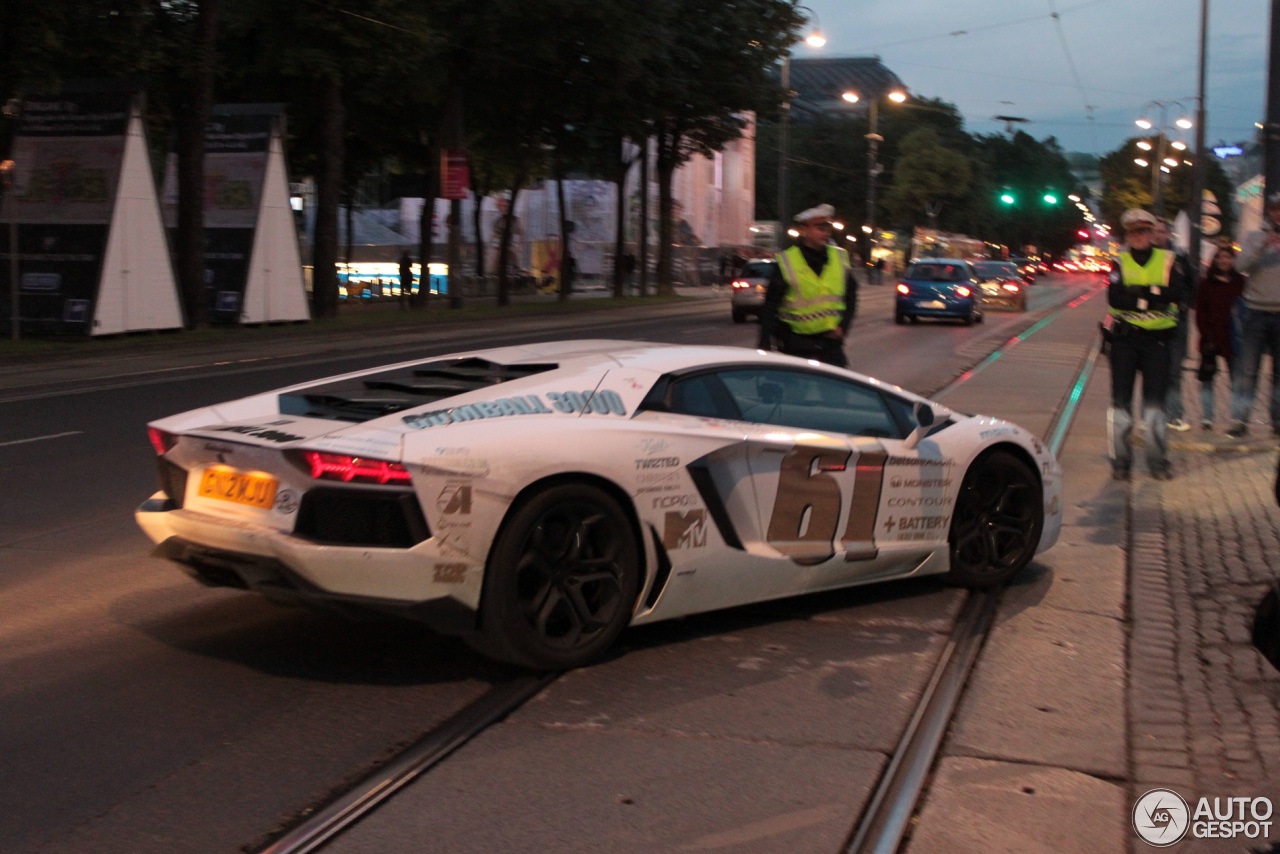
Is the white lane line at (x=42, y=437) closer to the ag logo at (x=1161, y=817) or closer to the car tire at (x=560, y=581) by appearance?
the car tire at (x=560, y=581)

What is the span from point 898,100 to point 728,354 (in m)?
50.3

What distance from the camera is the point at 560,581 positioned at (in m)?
5.24

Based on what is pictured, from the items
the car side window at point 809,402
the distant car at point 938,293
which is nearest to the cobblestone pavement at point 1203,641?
the car side window at point 809,402

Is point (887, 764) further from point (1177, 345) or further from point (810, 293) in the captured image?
point (1177, 345)

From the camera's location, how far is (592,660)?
541cm

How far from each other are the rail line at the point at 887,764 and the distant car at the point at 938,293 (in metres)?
27.1

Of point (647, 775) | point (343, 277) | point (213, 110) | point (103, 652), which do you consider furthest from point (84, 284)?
point (343, 277)

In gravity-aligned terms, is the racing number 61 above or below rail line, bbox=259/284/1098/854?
above

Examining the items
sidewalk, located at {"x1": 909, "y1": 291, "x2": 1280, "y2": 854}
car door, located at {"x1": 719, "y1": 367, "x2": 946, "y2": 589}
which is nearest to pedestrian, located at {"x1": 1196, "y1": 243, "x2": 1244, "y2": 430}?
sidewalk, located at {"x1": 909, "y1": 291, "x2": 1280, "y2": 854}

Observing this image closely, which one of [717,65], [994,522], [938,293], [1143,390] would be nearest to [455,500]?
[994,522]

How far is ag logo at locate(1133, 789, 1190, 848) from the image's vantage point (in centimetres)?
404

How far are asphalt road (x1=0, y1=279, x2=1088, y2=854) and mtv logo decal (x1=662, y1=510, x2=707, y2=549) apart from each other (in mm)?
461

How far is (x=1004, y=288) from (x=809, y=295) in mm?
36125

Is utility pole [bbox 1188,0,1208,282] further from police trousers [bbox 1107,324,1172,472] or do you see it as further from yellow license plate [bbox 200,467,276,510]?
yellow license plate [bbox 200,467,276,510]
